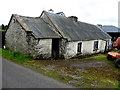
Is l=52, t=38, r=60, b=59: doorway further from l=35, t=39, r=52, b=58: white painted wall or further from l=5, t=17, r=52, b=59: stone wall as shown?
l=5, t=17, r=52, b=59: stone wall

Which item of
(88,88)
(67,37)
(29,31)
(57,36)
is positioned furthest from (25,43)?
(88,88)

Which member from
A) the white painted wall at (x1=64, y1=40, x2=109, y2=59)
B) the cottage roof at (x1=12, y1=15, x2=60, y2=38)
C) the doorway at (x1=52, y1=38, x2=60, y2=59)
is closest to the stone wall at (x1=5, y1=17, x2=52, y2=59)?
the cottage roof at (x1=12, y1=15, x2=60, y2=38)

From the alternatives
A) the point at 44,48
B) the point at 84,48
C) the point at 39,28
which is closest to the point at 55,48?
the point at 44,48

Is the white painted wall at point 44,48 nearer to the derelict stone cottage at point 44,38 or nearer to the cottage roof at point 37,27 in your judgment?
the derelict stone cottage at point 44,38

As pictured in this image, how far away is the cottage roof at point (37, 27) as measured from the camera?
16.8m

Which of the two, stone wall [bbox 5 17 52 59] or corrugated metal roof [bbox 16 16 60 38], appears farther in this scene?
corrugated metal roof [bbox 16 16 60 38]

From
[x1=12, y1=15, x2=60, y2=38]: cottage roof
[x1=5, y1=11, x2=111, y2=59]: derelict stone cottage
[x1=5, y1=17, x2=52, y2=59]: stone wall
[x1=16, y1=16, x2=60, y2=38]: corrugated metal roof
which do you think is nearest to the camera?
[x1=5, y1=17, x2=52, y2=59]: stone wall

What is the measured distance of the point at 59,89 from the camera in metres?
8.23

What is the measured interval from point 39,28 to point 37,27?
0.29 metres

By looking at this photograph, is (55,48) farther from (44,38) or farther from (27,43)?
(27,43)

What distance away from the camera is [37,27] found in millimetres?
18125

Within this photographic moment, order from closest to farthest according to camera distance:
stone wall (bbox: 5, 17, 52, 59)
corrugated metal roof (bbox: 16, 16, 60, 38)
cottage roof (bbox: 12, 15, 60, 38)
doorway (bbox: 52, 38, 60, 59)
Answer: stone wall (bbox: 5, 17, 52, 59) < cottage roof (bbox: 12, 15, 60, 38) < corrugated metal roof (bbox: 16, 16, 60, 38) < doorway (bbox: 52, 38, 60, 59)

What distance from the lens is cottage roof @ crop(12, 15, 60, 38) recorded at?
16.8m

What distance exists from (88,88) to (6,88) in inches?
188
